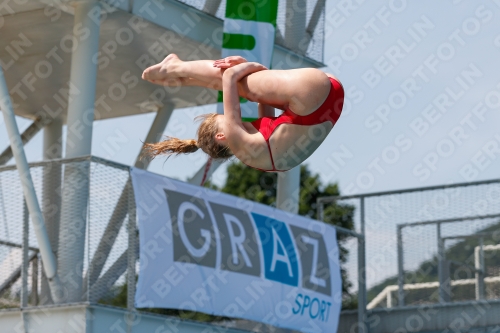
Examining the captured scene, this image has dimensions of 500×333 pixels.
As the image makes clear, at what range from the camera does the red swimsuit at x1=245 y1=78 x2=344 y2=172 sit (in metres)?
6.42

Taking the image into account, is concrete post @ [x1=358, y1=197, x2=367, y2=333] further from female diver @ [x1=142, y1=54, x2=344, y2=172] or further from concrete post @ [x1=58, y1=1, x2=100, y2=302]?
female diver @ [x1=142, y1=54, x2=344, y2=172]

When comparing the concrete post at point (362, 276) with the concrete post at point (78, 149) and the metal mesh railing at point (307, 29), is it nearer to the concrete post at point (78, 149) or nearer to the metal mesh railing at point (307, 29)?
the metal mesh railing at point (307, 29)

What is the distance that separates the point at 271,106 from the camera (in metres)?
6.80

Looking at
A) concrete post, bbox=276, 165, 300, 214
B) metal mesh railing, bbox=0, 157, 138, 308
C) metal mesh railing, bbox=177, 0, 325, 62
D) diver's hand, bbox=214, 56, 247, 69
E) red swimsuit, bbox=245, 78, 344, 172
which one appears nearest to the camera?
red swimsuit, bbox=245, 78, 344, 172

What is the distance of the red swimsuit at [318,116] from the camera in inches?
253

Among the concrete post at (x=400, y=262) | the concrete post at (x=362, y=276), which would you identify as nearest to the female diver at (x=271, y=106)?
the concrete post at (x=400, y=262)

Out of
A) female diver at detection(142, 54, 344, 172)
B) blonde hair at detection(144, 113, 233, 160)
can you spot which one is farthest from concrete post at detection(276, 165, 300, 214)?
female diver at detection(142, 54, 344, 172)

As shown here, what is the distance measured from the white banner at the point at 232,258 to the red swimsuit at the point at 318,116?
417 centimetres

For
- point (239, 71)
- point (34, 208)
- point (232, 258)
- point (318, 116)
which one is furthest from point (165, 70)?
point (232, 258)

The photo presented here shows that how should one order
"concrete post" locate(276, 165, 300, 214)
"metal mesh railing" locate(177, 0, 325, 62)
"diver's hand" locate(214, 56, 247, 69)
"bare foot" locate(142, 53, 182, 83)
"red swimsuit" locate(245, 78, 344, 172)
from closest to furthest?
"red swimsuit" locate(245, 78, 344, 172), "diver's hand" locate(214, 56, 247, 69), "bare foot" locate(142, 53, 182, 83), "metal mesh railing" locate(177, 0, 325, 62), "concrete post" locate(276, 165, 300, 214)

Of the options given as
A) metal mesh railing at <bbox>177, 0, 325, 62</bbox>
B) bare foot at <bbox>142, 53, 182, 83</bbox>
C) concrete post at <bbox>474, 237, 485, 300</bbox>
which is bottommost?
bare foot at <bbox>142, 53, 182, 83</bbox>

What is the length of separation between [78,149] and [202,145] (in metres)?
5.20

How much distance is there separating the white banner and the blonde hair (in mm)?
3598

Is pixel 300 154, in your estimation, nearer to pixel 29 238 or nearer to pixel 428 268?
pixel 29 238
